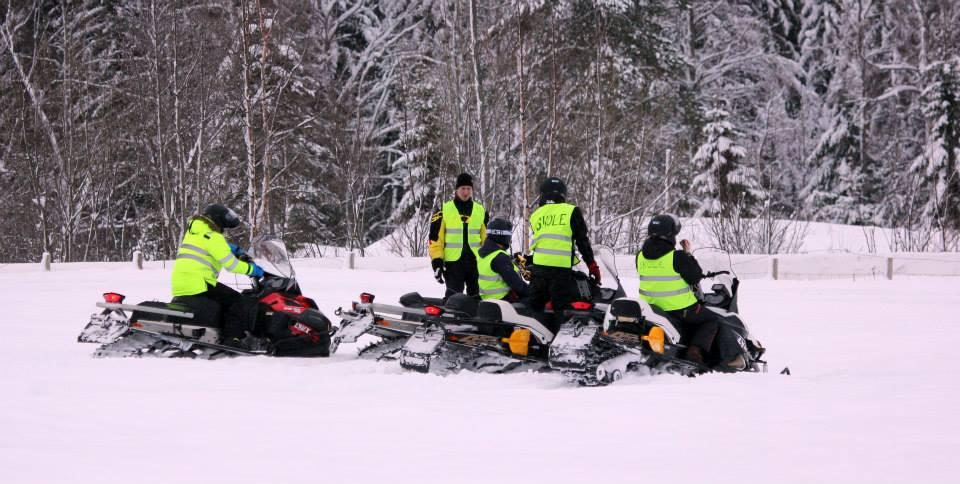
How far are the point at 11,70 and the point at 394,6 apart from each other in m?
14.2

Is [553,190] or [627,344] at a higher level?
[553,190]

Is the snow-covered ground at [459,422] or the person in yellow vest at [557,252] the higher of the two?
the person in yellow vest at [557,252]

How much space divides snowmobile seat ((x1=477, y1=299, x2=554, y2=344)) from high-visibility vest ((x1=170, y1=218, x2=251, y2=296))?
2257mm

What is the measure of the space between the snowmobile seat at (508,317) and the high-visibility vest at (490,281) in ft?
1.29

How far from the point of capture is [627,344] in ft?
27.3

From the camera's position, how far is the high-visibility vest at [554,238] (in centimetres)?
882

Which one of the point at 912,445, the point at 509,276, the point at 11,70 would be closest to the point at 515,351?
the point at 509,276

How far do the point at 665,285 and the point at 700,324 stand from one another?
17.9 inches

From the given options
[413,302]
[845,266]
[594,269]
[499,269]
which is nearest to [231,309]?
[413,302]

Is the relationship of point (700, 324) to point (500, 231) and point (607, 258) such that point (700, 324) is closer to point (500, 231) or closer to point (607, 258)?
point (607, 258)

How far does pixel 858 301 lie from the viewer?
16500 mm

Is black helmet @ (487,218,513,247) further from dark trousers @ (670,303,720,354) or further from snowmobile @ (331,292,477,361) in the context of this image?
dark trousers @ (670,303,720,354)

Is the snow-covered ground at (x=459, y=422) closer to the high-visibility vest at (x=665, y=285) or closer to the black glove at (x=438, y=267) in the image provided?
the high-visibility vest at (x=665, y=285)

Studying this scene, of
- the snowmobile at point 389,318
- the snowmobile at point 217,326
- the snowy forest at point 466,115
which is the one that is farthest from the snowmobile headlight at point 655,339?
the snowy forest at point 466,115
